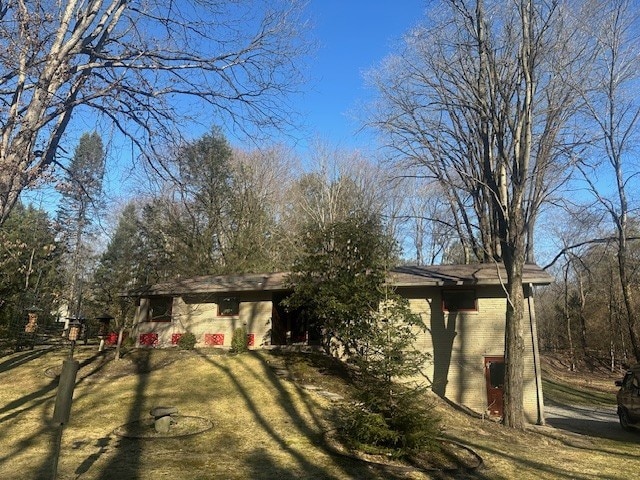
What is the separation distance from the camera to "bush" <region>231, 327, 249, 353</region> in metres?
17.9

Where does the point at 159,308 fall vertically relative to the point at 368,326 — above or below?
above

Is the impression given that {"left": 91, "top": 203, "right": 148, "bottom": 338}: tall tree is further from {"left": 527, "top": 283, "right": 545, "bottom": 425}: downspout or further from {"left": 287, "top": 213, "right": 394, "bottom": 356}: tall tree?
{"left": 527, "top": 283, "right": 545, "bottom": 425}: downspout

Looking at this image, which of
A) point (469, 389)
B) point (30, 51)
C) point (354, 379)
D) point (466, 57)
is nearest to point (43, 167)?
point (30, 51)

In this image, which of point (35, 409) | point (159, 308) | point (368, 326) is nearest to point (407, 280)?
point (368, 326)

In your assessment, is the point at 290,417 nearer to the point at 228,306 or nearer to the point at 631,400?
the point at 228,306

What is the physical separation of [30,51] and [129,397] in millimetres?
9071

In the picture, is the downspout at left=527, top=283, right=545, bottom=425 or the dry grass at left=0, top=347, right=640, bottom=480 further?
the downspout at left=527, top=283, right=545, bottom=425

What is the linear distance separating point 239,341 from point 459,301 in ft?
27.0

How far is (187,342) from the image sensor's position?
1870 cm

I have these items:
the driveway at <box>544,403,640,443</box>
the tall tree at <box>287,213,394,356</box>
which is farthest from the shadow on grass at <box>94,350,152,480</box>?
the driveway at <box>544,403,640,443</box>

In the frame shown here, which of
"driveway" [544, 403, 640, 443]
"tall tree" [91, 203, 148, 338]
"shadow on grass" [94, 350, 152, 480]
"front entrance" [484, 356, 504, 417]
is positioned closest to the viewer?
"shadow on grass" [94, 350, 152, 480]

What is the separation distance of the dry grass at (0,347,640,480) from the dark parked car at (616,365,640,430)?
2.62 metres

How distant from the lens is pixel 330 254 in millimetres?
15336

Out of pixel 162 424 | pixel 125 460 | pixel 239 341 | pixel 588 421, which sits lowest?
pixel 588 421
